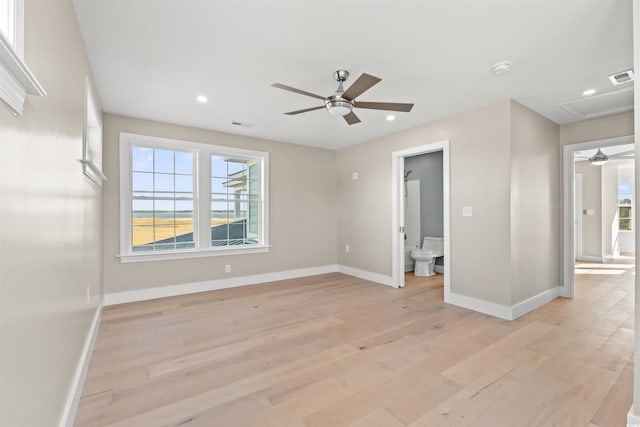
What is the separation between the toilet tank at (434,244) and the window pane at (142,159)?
524 cm

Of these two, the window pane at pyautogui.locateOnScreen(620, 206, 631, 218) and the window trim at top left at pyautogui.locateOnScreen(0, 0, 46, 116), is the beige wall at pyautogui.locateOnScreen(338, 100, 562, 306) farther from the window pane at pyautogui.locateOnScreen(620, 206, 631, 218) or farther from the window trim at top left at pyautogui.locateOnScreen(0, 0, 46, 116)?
the window pane at pyautogui.locateOnScreen(620, 206, 631, 218)

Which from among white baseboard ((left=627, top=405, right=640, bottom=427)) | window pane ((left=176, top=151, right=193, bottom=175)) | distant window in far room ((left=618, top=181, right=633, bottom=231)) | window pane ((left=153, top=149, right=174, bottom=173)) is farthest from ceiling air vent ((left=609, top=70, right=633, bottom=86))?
distant window in far room ((left=618, top=181, right=633, bottom=231))

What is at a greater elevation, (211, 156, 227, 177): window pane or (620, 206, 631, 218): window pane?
(211, 156, 227, 177): window pane

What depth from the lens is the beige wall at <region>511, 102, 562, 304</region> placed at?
3398 millimetres

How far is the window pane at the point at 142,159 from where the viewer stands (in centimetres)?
407

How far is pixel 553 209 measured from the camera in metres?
4.11

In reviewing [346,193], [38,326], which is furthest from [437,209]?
[38,326]

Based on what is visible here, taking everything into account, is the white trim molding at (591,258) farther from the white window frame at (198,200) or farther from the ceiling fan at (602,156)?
the white window frame at (198,200)

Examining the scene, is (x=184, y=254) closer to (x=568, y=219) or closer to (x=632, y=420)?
(x=632, y=420)

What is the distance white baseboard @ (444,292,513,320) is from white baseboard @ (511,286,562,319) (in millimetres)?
81

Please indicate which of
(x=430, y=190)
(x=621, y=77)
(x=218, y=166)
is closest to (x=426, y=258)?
(x=430, y=190)

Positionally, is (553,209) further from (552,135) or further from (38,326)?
(38,326)

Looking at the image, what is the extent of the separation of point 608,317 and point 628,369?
1.44 m

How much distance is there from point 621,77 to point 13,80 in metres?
4.41
